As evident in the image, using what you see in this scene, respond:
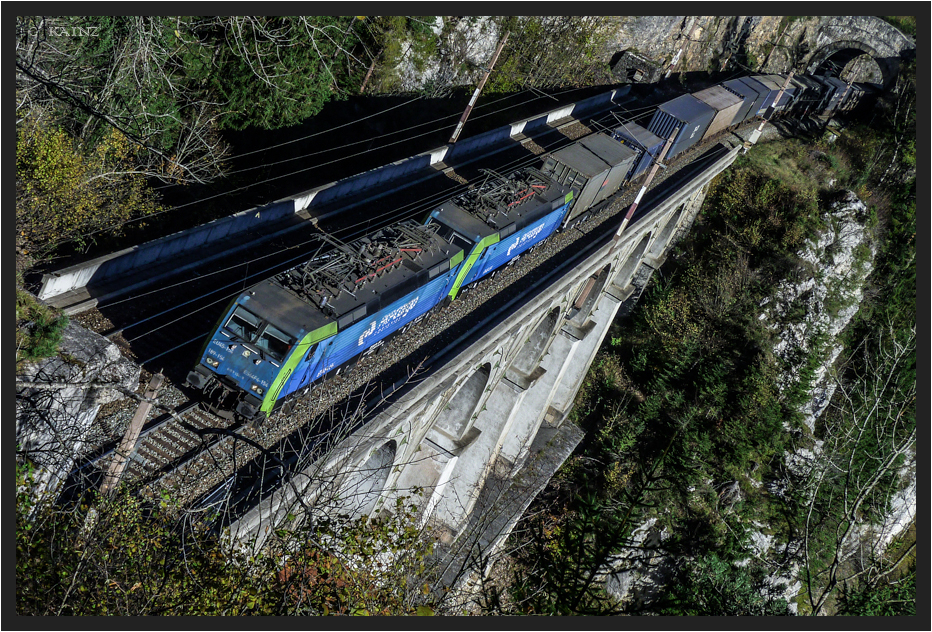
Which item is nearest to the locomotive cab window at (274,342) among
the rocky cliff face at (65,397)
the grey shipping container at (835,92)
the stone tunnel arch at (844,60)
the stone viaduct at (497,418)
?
the stone viaduct at (497,418)

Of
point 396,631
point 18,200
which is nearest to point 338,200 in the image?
point 18,200

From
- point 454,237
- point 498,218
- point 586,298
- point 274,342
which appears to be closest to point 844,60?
point 586,298

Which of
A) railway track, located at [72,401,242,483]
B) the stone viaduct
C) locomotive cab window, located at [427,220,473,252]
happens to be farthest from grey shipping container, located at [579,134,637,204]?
railway track, located at [72,401,242,483]

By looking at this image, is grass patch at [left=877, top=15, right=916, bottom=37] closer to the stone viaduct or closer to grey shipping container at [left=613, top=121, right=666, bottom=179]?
the stone viaduct

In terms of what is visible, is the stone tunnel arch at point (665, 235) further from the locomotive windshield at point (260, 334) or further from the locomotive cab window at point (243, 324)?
the locomotive cab window at point (243, 324)

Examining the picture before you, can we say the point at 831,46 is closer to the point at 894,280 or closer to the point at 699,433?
the point at 894,280

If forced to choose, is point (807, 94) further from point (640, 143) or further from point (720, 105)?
point (640, 143)
